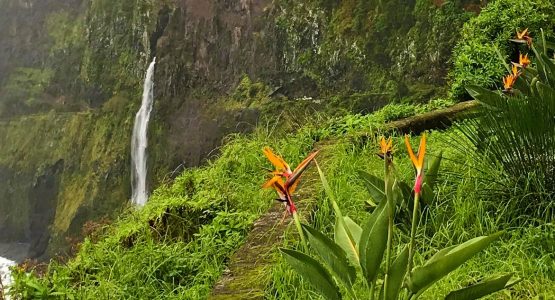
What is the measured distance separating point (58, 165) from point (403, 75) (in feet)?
56.1

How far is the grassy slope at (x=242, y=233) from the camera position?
1869 millimetres

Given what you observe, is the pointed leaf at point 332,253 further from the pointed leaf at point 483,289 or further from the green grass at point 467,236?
the green grass at point 467,236

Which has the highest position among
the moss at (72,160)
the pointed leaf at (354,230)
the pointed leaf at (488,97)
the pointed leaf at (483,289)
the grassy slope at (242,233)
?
the pointed leaf at (488,97)

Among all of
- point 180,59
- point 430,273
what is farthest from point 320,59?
point 430,273

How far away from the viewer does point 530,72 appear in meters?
2.77

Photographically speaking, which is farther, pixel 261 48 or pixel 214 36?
pixel 214 36

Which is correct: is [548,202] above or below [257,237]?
above

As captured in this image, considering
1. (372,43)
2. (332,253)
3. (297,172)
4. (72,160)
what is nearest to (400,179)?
(332,253)

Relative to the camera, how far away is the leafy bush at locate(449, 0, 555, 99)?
5.20 meters

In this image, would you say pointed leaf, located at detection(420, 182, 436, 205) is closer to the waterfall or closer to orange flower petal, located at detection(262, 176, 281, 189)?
orange flower petal, located at detection(262, 176, 281, 189)

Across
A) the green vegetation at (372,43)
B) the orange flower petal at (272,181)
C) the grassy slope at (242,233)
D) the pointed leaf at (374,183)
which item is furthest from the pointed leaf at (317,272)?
the green vegetation at (372,43)

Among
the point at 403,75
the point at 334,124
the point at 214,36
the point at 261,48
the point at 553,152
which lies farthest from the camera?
the point at 214,36

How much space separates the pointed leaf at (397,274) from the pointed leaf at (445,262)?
4 cm

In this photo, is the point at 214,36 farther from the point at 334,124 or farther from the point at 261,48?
the point at 334,124
